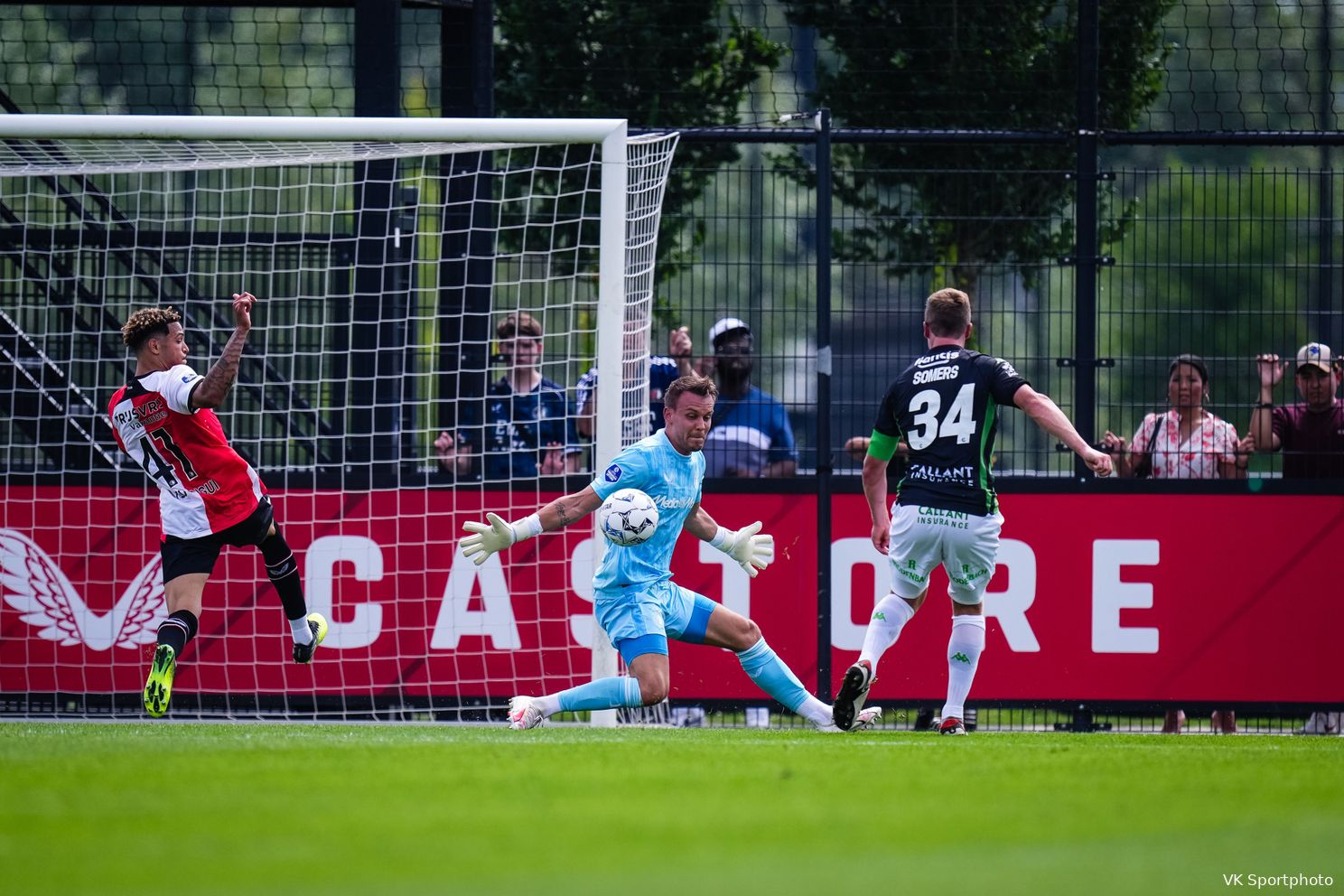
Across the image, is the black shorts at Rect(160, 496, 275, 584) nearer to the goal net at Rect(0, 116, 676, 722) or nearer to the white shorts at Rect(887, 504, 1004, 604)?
the goal net at Rect(0, 116, 676, 722)

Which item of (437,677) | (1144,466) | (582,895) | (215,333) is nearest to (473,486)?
(437,677)

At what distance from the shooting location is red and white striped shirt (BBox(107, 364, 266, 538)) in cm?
861

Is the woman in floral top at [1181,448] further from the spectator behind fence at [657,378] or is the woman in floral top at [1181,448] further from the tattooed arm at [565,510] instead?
the tattooed arm at [565,510]

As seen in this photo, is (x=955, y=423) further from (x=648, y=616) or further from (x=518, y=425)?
(x=518, y=425)

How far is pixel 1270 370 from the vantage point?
10.5m

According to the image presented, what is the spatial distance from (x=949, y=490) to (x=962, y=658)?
83cm

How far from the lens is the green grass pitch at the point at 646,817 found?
13.4ft

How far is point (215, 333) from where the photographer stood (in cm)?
1160

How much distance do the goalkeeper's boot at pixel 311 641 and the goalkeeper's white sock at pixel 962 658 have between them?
3330 millimetres

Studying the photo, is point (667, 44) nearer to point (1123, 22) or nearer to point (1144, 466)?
point (1123, 22)

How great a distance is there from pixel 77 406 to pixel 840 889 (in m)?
8.59

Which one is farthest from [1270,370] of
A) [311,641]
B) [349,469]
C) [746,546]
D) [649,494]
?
[311,641]

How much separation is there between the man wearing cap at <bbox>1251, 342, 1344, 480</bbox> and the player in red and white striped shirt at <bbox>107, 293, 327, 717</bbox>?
593 centimetres

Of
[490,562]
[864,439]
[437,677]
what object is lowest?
[437,677]
